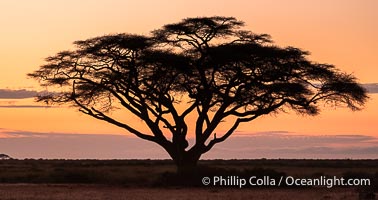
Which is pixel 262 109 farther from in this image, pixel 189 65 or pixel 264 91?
pixel 189 65

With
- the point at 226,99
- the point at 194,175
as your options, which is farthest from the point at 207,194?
the point at 226,99

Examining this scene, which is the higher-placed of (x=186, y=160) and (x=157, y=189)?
(x=186, y=160)

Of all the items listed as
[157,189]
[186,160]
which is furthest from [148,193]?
[186,160]

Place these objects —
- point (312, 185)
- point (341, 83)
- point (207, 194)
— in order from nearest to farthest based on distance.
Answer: point (207, 194), point (312, 185), point (341, 83)

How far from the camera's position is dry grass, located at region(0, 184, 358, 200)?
3391 centimetres

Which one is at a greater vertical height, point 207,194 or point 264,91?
point 264,91

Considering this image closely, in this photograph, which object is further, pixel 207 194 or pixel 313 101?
pixel 313 101

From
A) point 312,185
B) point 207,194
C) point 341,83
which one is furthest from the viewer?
point 341,83

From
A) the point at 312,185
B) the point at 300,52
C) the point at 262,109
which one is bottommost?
the point at 312,185

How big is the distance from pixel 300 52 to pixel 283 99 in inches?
113

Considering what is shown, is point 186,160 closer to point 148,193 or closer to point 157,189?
point 157,189

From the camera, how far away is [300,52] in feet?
151

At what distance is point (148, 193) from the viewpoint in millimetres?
36688

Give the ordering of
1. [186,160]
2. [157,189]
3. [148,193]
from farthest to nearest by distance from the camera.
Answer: [186,160] → [157,189] → [148,193]
